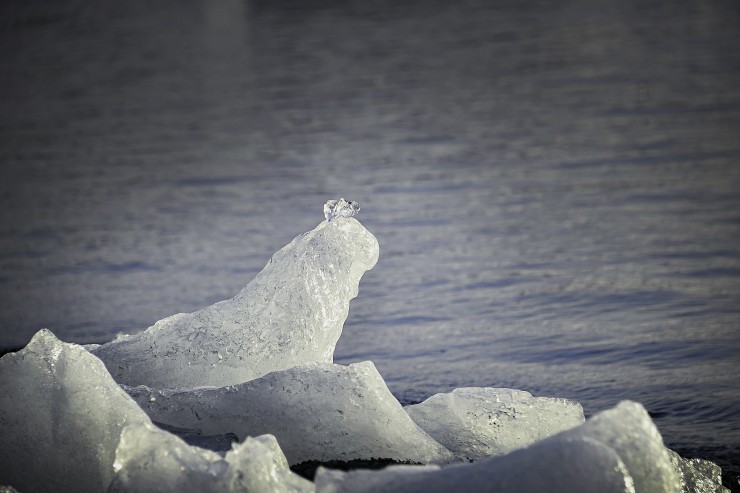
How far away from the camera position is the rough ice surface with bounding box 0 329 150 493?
4.95m

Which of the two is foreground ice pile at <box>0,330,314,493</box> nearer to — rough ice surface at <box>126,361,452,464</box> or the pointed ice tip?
rough ice surface at <box>126,361,452,464</box>

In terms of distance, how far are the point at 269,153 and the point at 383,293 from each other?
23.3 feet

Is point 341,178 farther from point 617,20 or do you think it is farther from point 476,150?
point 617,20

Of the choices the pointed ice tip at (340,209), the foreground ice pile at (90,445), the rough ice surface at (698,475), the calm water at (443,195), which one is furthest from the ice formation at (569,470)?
the pointed ice tip at (340,209)

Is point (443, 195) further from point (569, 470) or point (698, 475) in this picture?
point (569, 470)

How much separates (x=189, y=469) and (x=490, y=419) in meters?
1.59

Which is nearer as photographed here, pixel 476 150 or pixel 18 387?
pixel 18 387

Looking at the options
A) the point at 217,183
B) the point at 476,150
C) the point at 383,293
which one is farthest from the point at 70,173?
the point at 383,293

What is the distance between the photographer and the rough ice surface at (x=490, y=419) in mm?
5359

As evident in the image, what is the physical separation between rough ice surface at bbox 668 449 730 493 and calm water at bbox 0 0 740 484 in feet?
1.33

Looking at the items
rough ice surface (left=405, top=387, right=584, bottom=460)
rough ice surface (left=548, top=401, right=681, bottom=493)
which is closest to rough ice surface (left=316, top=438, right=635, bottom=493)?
rough ice surface (left=548, top=401, right=681, bottom=493)

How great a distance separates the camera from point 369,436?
17.2 ft

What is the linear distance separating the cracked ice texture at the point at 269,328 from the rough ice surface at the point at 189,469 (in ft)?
4.58

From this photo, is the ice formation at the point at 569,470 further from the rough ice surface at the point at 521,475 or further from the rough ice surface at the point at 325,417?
the rough ice surface at the point at 325,417
